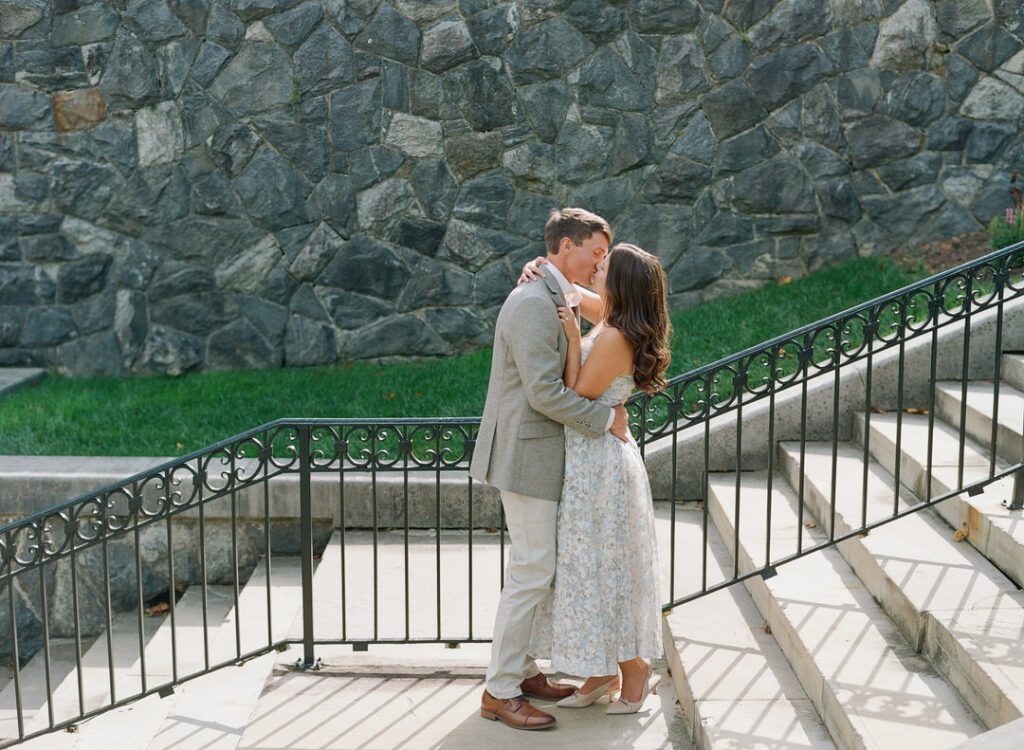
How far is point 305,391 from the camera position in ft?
28.8

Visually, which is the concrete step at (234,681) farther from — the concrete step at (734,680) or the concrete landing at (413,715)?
the concrete step at (734,680)

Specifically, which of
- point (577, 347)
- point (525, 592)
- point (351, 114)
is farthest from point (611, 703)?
point (351, 114)

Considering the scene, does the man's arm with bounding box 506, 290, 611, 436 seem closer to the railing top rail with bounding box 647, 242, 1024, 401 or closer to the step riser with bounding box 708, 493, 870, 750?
the railing top rail with bounding box 647, 242, 1024, 401

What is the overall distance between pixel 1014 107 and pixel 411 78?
4.62 metres

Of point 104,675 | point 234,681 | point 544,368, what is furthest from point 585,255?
point 104,675

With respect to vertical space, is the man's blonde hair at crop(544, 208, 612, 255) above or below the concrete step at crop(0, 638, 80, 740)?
above

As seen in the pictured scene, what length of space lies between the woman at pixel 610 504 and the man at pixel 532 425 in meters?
0.06

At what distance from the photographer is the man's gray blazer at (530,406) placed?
420 cm

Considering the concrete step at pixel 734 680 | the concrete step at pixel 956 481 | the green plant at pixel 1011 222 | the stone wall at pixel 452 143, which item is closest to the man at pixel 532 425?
the concrete step at pixel 734 680

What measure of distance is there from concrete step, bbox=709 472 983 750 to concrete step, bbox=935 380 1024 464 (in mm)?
929

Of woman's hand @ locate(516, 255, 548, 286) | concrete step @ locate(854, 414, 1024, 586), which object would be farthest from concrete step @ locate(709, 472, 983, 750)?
woman's hand @ locate(516, 255, 548, 286)

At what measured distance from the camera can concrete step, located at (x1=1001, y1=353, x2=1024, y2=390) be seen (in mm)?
6332

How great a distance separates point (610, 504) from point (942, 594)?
4.27ft

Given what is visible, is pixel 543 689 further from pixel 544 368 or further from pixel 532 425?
pixel 544 368
